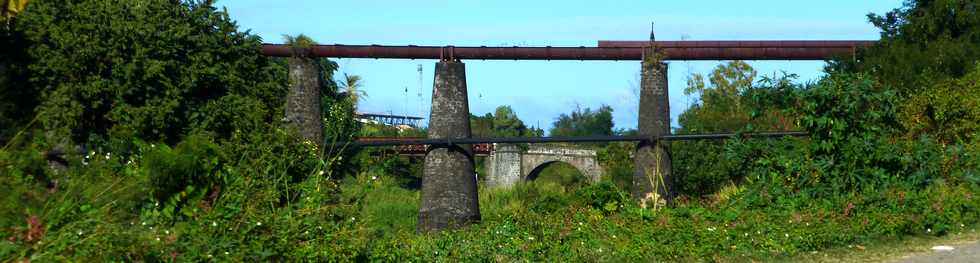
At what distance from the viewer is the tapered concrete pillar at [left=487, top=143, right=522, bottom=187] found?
195ft

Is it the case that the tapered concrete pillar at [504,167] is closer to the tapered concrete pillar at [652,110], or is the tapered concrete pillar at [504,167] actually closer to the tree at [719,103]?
the tree at [719,103]

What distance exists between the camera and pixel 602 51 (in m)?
29.7

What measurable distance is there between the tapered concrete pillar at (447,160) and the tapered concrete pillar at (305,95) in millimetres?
3357

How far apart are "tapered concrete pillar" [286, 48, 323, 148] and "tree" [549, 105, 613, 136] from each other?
75501 millimetres

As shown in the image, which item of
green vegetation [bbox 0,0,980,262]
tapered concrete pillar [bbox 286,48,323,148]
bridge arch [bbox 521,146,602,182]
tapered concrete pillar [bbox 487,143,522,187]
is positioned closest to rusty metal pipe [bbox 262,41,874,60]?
tapered concrete pillar [bbox 286,48,323,148]

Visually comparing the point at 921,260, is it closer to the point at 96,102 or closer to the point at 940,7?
the point at 96,102

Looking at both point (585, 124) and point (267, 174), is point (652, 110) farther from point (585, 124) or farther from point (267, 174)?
point (585, 124)

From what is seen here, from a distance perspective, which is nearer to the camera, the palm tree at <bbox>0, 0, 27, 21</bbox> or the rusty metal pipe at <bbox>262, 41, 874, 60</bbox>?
the palm tree at <bbox>0, 0, 27, 21</bbox>

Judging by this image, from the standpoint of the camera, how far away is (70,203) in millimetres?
6281

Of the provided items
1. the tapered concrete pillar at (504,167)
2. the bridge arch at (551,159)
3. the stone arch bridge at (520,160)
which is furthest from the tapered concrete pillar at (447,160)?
the tapered concrete pillar at (504,167)

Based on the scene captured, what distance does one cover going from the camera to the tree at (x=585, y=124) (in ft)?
352

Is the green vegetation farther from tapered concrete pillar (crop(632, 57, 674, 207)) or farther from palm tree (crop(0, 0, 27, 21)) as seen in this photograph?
tapered concrete pillar (crop(632, 57, 674, 207))

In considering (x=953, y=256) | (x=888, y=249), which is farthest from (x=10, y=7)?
(x=953, y=256)

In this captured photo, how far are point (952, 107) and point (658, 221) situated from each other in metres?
13.6
